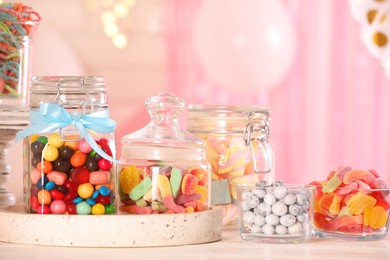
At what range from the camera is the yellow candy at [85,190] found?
1220 millimetres

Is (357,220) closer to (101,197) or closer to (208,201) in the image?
(208,201)

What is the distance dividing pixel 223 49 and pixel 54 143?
2.54 metres

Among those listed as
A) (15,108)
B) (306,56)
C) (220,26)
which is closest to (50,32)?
(220,26)

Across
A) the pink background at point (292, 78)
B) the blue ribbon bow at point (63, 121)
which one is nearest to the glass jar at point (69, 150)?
the blue ribbon bow at point (63, 121)

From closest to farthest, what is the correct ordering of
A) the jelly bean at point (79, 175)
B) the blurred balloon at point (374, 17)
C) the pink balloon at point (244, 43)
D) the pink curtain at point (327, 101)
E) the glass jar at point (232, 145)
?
the jelly bean at point (79, 175)
the glass jar at point (232, 145)
the blurred balloon at point (374, 17)
the pink balloon at point (244, 43)
the pink curtain at point (327, 101)

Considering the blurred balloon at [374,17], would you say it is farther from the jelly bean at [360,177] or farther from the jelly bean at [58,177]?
the jelly bean at [58,177]

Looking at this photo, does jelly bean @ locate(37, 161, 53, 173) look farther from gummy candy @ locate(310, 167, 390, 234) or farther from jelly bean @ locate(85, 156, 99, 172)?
gummy candy @ locate(310, 167, 390, 234)

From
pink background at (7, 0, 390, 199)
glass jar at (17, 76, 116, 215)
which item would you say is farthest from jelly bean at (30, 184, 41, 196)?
pink background at (7, 0, 390, 199)

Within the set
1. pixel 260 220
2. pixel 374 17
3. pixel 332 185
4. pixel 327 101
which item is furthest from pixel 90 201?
pixel 327 101

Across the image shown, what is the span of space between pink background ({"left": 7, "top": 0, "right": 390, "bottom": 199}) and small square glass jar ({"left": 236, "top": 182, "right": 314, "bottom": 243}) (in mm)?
2815

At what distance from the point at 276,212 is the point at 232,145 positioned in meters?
0.28

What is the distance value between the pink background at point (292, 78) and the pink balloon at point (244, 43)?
0.28 m

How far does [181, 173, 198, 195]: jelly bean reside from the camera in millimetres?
1249

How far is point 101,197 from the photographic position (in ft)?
4.09
